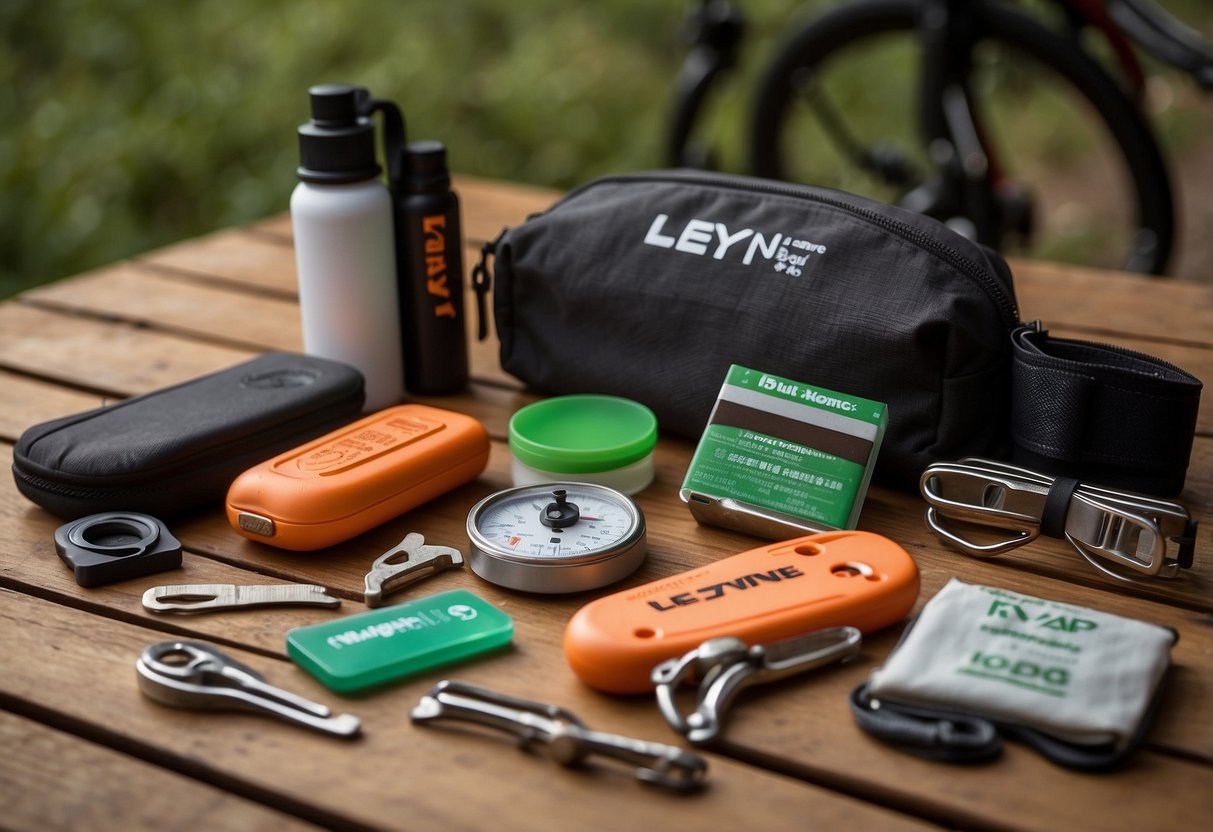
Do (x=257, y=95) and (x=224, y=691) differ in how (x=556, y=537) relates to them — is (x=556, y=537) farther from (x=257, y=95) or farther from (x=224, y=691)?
(x=257, y=95)

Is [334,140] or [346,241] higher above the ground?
[334,140]

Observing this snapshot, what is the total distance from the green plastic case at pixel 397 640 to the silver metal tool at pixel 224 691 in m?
0.03

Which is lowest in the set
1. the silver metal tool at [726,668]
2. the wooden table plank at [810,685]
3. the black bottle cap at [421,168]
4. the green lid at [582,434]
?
the wooden table plank at [810,685]

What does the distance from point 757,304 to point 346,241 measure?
0.43 meters

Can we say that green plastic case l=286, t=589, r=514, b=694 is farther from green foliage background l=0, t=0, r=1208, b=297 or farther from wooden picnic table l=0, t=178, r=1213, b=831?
green foliage background l=0, t=0, r=1208, b=297

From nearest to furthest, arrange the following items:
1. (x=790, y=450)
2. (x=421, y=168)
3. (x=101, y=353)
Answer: (x=790, y=450)
(x=421, y=168)
(x=101, y=353)

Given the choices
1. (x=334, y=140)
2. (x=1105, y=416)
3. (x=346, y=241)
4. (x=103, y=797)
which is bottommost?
(x=103, y=797)

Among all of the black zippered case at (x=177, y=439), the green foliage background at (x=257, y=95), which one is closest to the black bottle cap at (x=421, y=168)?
the black zippered case at (x=177, y=439)

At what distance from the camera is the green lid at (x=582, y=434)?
1.15 meters

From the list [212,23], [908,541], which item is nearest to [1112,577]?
[908,541]

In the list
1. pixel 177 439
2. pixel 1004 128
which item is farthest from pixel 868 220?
pixel 1004 128

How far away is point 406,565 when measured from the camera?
40.6 inches

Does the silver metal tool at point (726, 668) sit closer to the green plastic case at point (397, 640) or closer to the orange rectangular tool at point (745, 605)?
the orange rectangular tool at point (745, 605)

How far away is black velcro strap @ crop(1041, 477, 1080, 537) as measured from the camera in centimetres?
105
